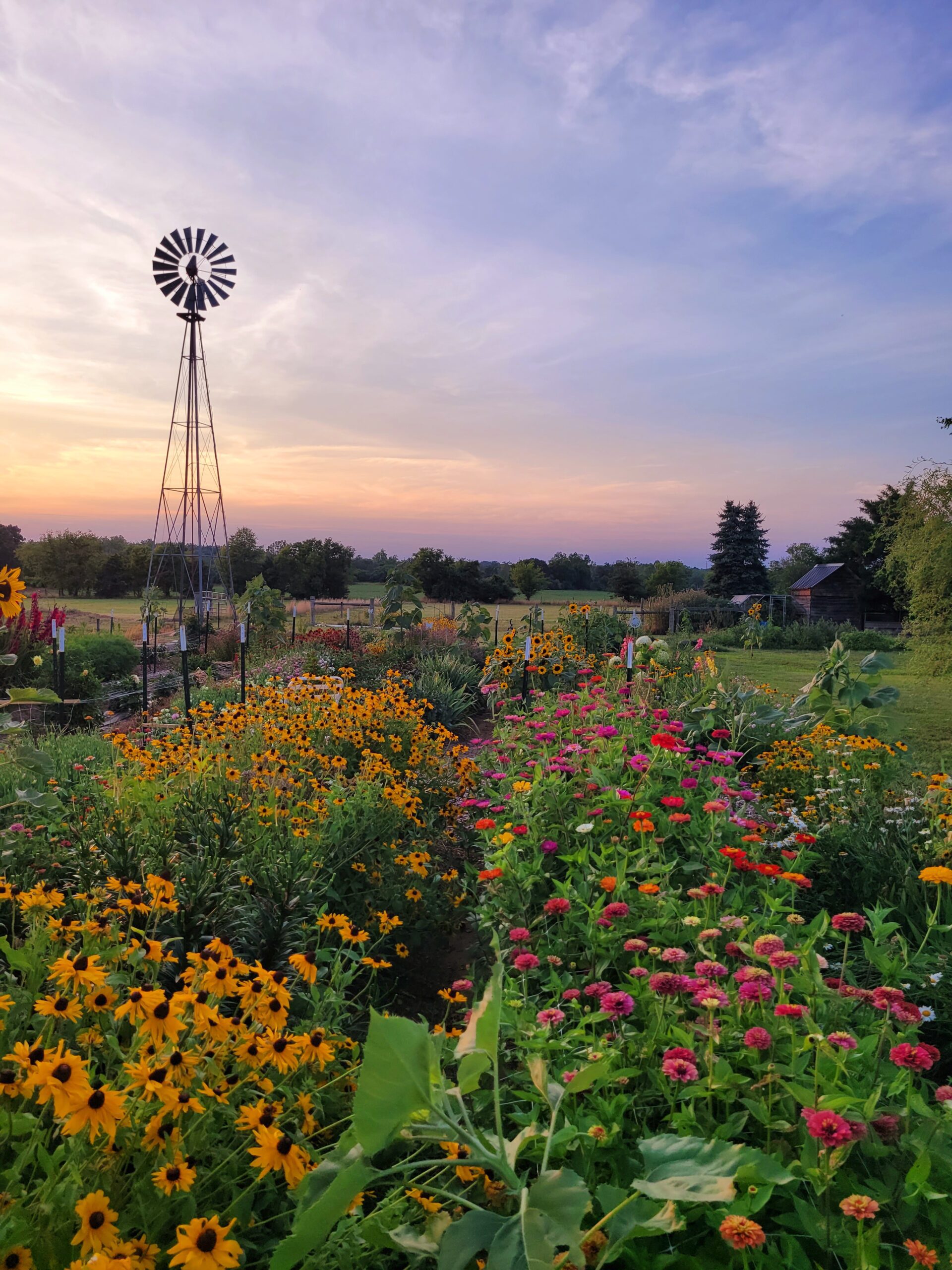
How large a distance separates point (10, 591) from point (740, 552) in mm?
41796

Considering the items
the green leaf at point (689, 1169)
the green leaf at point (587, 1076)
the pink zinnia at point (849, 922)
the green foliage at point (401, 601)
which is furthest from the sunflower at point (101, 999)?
the green foliage at point (401, 601)

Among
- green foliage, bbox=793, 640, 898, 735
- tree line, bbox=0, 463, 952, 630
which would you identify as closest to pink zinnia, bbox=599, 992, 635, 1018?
green foliage, bbox=793, 640, 898, 735

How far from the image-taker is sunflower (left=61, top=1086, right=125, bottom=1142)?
1001 millimetres

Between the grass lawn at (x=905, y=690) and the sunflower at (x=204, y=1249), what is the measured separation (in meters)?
4.81

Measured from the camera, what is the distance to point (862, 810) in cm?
373

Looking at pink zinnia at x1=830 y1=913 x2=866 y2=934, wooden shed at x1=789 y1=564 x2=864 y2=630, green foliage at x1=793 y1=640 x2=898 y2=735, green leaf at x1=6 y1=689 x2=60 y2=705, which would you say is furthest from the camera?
wooden shed at x1=789 y1=564 x2=864 y2=630

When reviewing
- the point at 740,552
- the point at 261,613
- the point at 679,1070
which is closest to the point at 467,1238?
the point at 679,1070

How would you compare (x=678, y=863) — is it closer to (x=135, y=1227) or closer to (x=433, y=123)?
(x=135, y=1227)

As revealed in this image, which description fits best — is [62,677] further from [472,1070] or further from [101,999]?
[472,1070]

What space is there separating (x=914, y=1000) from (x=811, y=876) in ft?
4.04

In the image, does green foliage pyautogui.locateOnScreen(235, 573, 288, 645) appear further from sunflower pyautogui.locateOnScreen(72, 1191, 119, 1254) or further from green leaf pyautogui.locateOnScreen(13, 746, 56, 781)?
sunflower pyautogui.locateOnScreen(72, 1191, 119, 1254)

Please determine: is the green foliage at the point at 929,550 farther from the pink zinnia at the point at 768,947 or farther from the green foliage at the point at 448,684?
the pink zinnia at the point at 768,947

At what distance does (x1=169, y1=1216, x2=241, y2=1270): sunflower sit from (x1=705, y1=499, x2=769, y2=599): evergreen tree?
41219mm

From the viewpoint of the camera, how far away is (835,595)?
106ft
